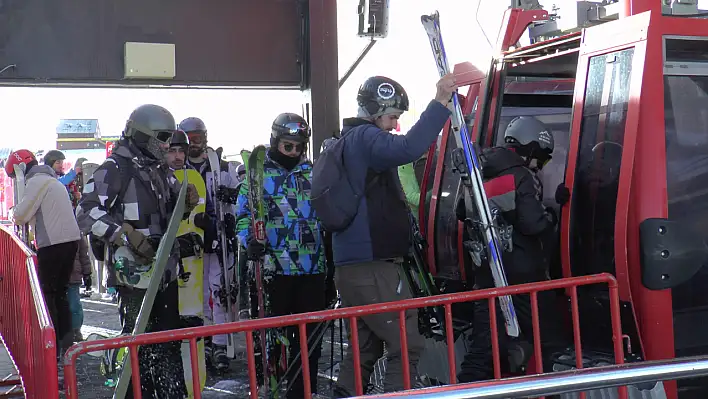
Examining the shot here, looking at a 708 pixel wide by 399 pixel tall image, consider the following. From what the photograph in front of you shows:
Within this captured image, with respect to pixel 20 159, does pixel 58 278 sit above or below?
below

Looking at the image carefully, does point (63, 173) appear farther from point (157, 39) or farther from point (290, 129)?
point (290, 129)

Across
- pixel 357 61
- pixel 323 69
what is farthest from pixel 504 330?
pixel 357 61

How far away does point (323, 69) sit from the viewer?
10.0m

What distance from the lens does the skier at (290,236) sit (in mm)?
5191

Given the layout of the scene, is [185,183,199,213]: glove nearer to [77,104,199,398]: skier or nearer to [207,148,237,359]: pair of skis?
[77,104,199,398]: skier

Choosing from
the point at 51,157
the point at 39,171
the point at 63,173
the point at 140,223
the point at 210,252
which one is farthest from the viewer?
the point at 63,173

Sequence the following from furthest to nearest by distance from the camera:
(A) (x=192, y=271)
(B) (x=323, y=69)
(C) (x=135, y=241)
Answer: (B) (x=323, y=69)
(A) (x=192, y=271)
(C) (x=135, y=241)

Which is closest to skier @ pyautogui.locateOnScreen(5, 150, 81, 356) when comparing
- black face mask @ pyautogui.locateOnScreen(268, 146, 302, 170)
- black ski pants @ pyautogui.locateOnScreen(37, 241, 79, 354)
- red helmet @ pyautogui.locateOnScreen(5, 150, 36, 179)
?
black ski pants @ pyautogui.locateOnScreen(37, 241, 79, 354)

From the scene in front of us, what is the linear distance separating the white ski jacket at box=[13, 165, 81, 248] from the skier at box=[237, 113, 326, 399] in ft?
8.68

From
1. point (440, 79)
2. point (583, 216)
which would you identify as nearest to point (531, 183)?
point (583, 216)

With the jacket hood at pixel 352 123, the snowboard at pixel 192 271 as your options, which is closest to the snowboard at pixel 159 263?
the snowboard at pixel 192 271

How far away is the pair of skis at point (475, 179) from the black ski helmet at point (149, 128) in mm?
1705

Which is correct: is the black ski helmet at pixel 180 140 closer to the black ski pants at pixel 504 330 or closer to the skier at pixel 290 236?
the skier at pixel 290 236

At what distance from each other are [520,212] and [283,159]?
1.83m
